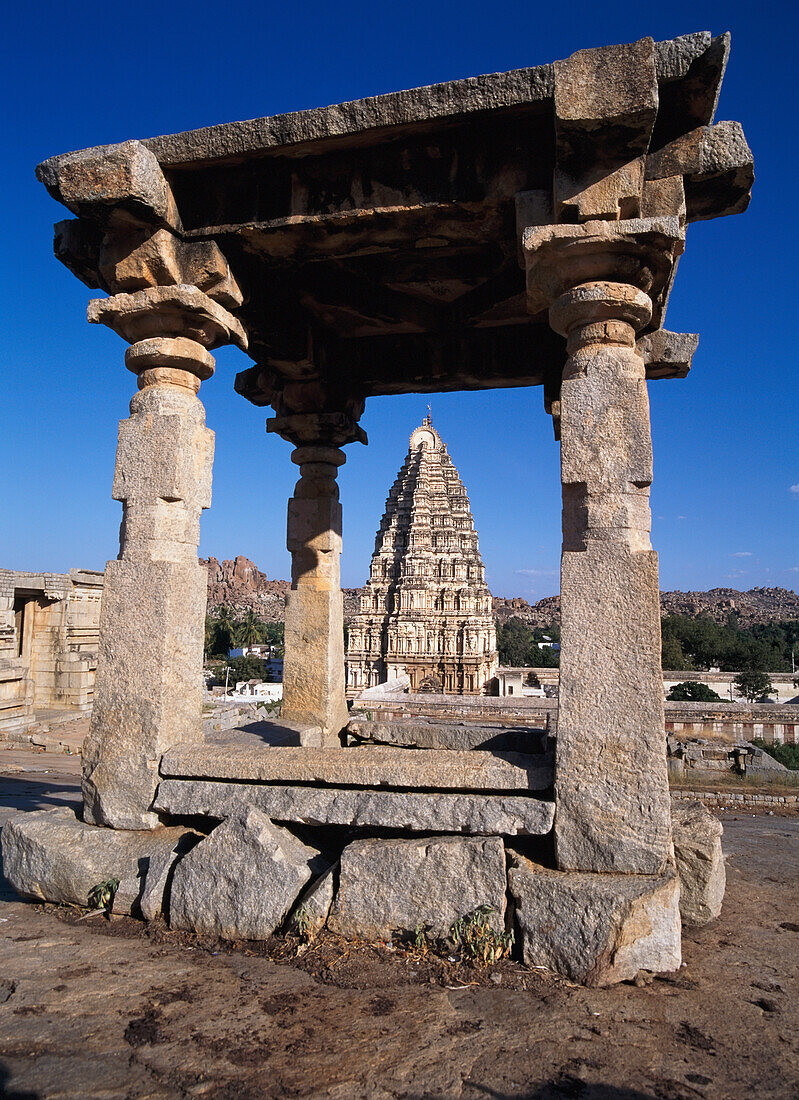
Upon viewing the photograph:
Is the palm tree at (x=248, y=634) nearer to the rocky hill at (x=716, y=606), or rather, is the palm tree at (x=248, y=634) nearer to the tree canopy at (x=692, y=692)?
the tree canopy at (x=692, y=692)

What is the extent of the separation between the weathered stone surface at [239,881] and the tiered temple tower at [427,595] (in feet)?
119

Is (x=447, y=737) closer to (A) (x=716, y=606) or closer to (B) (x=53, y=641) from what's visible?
(B) (x=53, y=641)

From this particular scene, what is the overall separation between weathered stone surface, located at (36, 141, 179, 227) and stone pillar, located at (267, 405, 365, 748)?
8.72 ft

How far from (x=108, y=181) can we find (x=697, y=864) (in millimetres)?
5119

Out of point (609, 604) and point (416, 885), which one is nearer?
point (416, 885)

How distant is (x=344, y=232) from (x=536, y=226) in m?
1.23

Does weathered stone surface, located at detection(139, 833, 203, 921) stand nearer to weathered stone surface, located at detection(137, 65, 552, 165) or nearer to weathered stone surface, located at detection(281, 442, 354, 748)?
weathered stone surface, located at detection(281, 442, 354, 748)

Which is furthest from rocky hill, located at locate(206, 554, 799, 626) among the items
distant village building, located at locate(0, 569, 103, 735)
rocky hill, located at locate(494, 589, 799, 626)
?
distant village building, located at locate(0, 569, 103, 735)

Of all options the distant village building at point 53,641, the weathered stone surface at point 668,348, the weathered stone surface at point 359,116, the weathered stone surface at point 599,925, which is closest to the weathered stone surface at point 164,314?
the weathered stone surface at point 359,116

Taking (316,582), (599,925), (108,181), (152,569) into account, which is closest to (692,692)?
(316,582)

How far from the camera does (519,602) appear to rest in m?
142

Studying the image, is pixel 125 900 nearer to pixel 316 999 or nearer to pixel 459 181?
pixel 316 999

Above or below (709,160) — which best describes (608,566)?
below

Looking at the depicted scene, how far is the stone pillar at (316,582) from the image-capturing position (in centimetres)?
630
